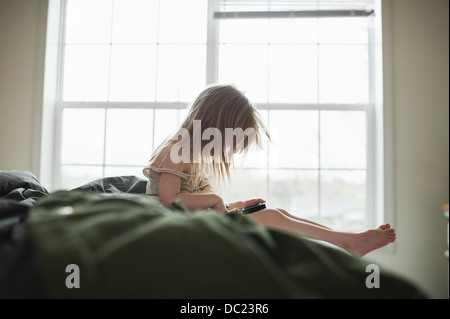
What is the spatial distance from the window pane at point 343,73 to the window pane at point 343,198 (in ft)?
1.83

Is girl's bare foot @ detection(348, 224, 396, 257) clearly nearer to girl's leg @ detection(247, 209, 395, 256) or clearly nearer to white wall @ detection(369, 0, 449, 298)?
girl's leg @ detection(247, 209, 395, 256)

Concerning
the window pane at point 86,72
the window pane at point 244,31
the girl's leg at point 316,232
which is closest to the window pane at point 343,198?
the window pane at point 244,31

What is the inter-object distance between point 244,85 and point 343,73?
734 millimetres

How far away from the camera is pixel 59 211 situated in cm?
56

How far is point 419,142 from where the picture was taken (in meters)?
2.44

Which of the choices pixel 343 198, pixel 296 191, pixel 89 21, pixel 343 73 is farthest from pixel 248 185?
pixel 89 21

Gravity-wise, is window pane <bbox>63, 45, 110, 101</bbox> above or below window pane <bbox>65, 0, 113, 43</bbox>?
below

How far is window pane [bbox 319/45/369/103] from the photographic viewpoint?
2.65 metres

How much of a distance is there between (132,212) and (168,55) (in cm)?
239

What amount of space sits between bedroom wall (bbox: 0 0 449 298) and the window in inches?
7.8

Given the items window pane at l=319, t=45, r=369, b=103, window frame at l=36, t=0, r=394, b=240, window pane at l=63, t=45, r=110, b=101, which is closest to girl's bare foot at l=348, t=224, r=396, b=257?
window frame at l=36, t=0, r=394, b=240

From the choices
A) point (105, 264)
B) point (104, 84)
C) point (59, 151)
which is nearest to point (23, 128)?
point (59, 151)

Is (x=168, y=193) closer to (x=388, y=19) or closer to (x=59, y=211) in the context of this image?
(x=59, y=211)

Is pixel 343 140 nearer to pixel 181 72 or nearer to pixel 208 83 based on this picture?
pixel 208 83
